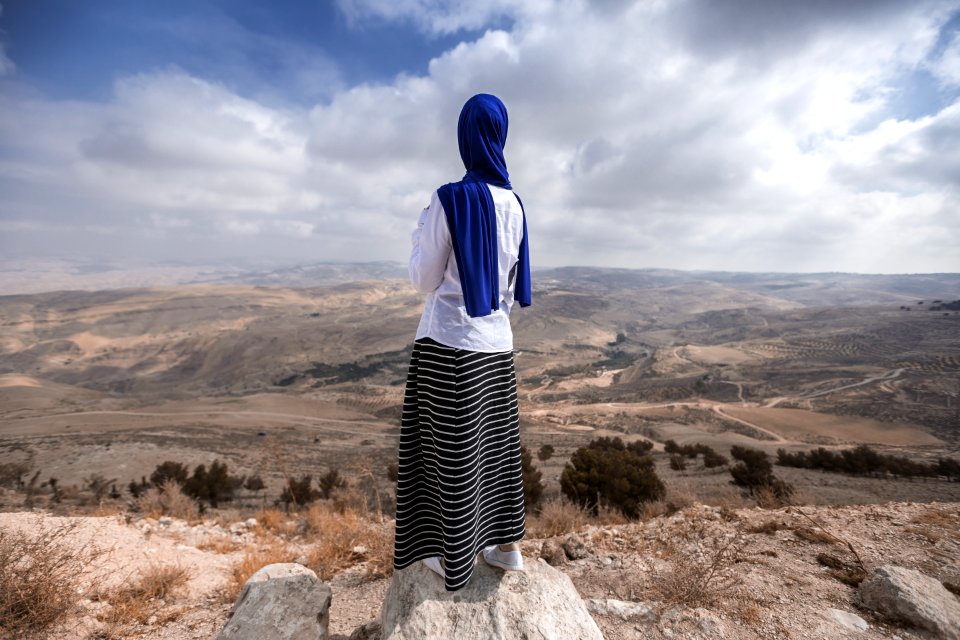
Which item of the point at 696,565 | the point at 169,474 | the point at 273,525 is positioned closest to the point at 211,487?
the point at 169,474

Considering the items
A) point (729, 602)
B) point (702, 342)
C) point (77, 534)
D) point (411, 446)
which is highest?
point (411, 446)

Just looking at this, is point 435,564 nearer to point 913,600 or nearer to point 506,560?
point 506,560

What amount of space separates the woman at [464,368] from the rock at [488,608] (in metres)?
0.08

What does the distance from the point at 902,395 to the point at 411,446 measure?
36.8 m

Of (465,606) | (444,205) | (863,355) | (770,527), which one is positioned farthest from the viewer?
(863,355)

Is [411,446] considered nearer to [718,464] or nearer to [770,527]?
[770,527]

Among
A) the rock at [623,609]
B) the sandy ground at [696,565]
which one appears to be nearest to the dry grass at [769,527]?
the sandy ground at [696,565]

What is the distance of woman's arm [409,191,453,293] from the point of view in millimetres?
1639

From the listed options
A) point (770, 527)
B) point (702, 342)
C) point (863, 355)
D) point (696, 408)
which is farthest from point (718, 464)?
point (702, 342)

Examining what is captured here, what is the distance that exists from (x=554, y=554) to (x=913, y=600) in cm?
206

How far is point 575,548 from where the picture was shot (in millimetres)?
3266

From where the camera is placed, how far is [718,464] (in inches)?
441

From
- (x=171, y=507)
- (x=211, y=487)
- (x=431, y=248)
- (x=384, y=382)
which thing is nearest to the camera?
(x=431, y=248)

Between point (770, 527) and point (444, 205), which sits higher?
point (444, 205)
